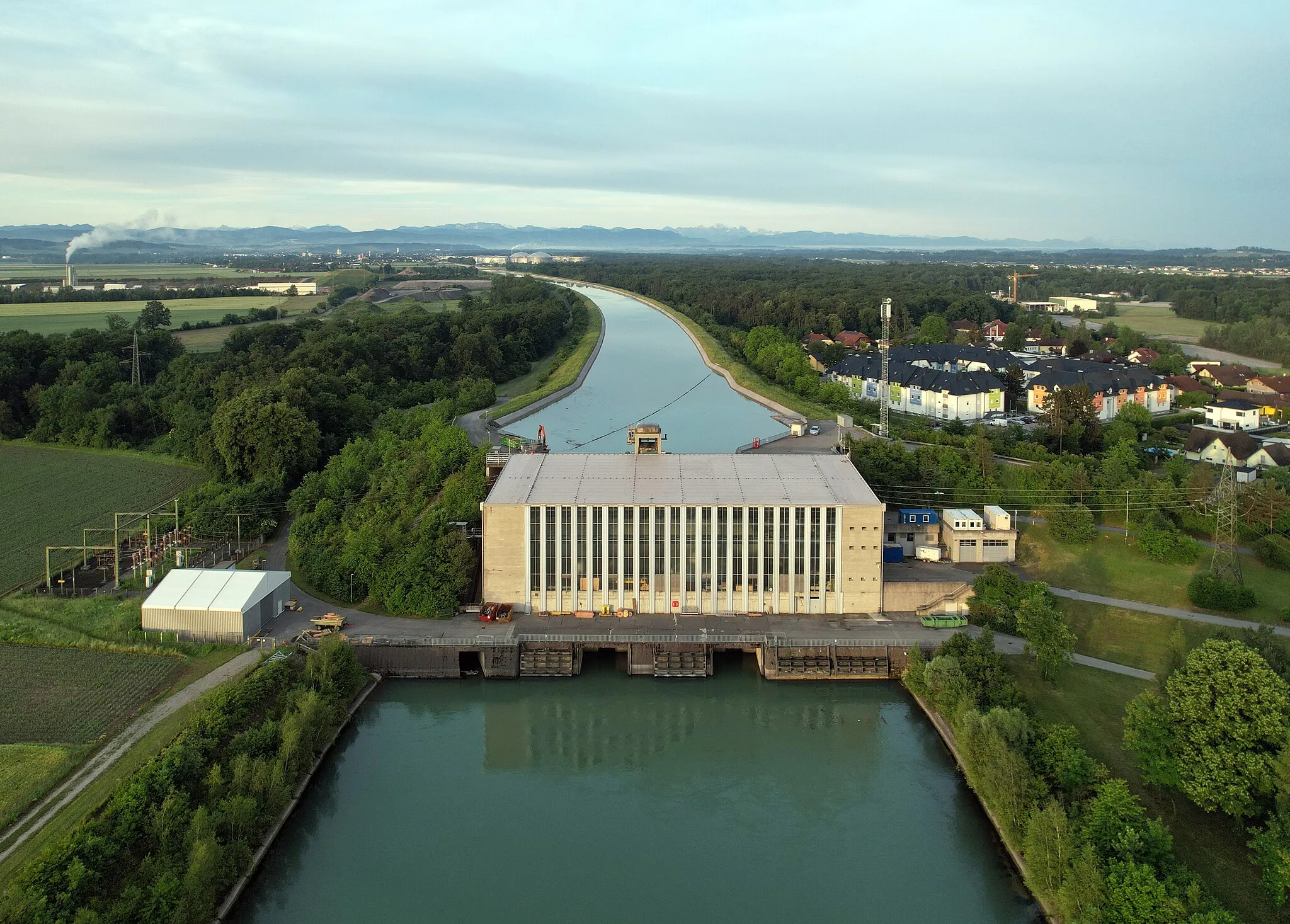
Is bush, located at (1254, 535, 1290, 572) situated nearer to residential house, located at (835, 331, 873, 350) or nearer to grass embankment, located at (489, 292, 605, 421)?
grass embankment, located at (489, 292, 605, 421)

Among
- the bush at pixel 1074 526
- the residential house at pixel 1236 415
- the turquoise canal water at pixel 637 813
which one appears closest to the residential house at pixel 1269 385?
the residential house at pixel 1236 415

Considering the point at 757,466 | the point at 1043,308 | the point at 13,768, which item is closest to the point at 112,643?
the point at 13,768

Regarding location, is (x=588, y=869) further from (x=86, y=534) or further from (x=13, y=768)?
(x=86, y=534)

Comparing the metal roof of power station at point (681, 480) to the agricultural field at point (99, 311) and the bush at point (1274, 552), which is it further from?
the agricultural field at point (99, 311)

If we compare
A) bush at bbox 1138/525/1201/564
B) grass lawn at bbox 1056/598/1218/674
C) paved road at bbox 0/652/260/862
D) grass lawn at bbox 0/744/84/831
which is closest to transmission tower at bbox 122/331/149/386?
paved road at bbox 0/652/260/862

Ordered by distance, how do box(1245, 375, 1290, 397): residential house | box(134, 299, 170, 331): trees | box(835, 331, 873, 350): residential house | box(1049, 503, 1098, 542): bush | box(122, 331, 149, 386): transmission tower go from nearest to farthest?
box(1049, 503, 1098, 542): bush → box(1245, 375, 1290, 397): residential house → box(122, 331, 149, 386): transmission tower → box(134, 299, 170, 331): trees → box(835, 331, 873, 350): residential house

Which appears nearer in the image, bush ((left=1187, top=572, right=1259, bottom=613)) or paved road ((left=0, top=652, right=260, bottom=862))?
paved road ((left=0, top=652, right=260, bottom=862))

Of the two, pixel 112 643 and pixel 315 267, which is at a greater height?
pixel 315 267
